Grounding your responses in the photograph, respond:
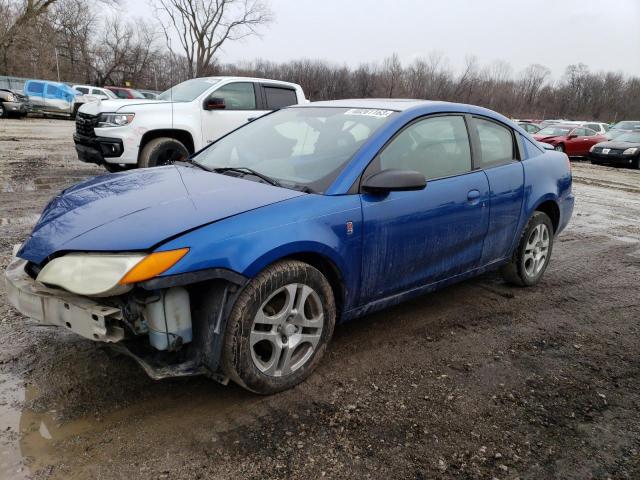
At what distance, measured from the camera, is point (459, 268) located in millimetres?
3629

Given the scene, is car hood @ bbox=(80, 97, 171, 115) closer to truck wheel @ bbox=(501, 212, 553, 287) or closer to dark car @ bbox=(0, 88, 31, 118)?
truck wheel @ bbox=(501, 212, 553, 287)

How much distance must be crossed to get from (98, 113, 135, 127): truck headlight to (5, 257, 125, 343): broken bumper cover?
5471 millimetres

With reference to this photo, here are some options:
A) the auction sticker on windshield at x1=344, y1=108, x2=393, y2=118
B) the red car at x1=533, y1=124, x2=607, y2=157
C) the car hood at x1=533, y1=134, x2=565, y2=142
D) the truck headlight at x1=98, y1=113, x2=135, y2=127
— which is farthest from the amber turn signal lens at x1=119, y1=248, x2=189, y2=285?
the car hood at x1=533, y1=134, x2=565, y2=142

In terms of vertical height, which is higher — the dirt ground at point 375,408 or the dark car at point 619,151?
the dark car at point 619,151

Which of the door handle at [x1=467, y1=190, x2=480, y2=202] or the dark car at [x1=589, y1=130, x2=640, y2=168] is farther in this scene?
the dark car at [x1=589, y1=130, x2=640, y2=168]

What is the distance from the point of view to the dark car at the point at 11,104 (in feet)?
74.1

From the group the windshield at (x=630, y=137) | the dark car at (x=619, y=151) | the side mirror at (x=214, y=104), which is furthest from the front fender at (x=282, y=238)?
the windshield at (x=630, y=137)

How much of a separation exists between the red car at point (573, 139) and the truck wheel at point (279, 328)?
64.7 ft

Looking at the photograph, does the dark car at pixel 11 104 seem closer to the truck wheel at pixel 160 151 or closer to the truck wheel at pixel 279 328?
the truck wheel at pixel 160 151

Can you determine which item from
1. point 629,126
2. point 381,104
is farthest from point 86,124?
point 629,126

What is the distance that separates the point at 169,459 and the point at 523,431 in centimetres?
170

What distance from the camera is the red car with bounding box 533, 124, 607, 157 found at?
795 inches

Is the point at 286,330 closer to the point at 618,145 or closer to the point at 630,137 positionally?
the point at 618,145

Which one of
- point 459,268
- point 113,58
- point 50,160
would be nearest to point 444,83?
point 113,58
